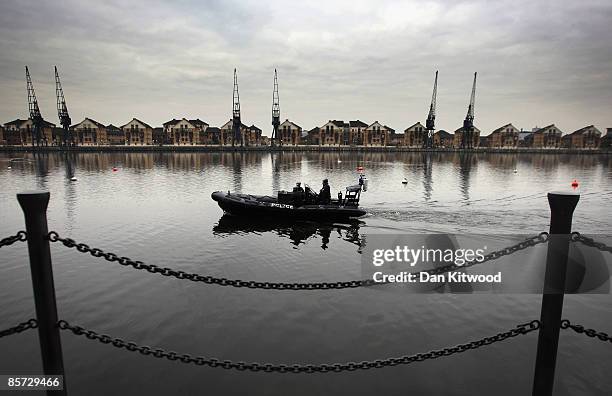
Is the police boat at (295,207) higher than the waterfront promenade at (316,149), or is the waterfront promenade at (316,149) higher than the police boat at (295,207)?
the waterfront promenade at (316,149)

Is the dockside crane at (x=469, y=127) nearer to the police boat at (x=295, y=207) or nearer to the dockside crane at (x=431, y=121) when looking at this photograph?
the dockside crane at (x=431, y=121)

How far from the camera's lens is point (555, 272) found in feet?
11.1

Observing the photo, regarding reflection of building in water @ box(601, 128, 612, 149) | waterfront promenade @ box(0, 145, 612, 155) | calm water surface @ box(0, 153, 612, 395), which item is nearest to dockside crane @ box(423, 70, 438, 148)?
waterfront promenade @ box(0, 145, 612, 155)

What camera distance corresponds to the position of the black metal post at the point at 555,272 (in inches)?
127

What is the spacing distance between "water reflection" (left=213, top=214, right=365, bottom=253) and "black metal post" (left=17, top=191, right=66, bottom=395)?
13.4 metres

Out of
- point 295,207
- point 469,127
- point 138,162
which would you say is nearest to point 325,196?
point 295,207

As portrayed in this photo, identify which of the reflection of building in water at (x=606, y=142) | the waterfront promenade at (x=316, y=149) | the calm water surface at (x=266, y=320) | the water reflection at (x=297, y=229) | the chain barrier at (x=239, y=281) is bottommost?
the calm water surface at (x=266, y=320)

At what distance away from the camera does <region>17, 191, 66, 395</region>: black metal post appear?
2994mm

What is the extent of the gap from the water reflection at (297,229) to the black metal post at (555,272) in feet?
41.7

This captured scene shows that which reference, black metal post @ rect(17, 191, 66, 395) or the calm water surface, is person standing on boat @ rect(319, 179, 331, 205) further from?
black metal post @ rect(17, 191, 66, 395)

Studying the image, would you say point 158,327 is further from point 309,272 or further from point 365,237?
point 365,237

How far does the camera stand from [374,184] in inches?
1628

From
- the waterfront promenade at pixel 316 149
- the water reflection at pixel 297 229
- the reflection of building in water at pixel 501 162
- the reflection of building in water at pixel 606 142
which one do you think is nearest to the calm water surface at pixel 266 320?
the water reflection at pixel 297 229

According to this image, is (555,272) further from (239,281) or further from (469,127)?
(469,127)
